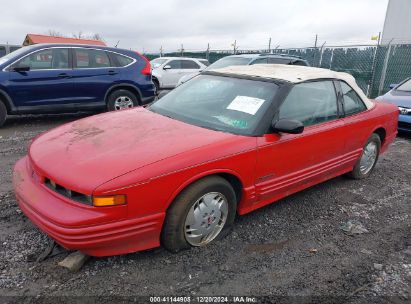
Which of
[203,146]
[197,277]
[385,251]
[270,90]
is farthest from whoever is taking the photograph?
[270,90]

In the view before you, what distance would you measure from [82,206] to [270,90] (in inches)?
83.3

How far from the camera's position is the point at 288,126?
3.19 meters

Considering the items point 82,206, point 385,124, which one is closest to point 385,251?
point 385,124

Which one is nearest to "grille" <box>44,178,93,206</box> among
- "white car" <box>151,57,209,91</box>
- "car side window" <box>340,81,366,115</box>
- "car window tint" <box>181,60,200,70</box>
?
"car side window" <box>340,81,366,115</box>

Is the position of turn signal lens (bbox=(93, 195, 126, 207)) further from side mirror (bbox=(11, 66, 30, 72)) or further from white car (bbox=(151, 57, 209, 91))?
white car (bbox=(151, 57, 209, 91))

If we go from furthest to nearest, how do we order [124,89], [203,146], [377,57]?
[377,57]
[124,89]
[203,146]

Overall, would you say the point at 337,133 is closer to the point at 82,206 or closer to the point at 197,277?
the point at 197,277

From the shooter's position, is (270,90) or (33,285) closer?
(33,285)

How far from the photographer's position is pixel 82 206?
8.04 ft

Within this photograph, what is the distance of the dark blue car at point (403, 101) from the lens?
24.7ft

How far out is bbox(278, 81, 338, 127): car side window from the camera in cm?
357

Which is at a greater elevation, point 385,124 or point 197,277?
point 385,124

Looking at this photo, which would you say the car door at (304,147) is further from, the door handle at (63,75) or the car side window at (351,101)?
the door handle at (63,75)

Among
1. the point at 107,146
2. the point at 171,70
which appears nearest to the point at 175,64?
the point at 171,70
